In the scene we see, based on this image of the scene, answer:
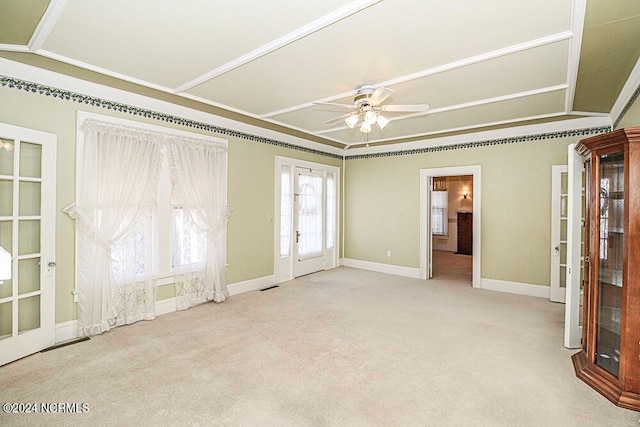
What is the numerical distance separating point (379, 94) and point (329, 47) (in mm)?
691

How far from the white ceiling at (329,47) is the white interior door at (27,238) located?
0.93 m

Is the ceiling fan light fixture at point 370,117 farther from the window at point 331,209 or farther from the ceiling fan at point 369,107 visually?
the window at point 331,209

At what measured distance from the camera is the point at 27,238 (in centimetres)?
311

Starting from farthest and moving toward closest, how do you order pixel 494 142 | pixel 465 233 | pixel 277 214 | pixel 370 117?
pixel 465 233, pixel 277 214, pixel 494 142, pixel 370 117

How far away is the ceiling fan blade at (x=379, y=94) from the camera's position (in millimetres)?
3006

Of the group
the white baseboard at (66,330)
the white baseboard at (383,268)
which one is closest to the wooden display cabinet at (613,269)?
the white baseboard at (383,268)

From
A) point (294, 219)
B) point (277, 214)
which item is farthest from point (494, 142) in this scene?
point (277, 214)

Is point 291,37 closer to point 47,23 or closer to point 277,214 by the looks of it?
point 47,23

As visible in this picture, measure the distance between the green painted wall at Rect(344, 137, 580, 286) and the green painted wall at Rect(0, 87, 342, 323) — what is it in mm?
1413

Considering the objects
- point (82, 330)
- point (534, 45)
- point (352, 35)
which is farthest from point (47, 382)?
point (534, 45)

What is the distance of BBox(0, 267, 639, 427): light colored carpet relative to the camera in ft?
7.19

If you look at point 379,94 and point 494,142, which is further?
point 494,142

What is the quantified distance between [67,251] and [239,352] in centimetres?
213

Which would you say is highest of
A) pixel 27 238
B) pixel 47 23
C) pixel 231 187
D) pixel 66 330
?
pixel 47 23
